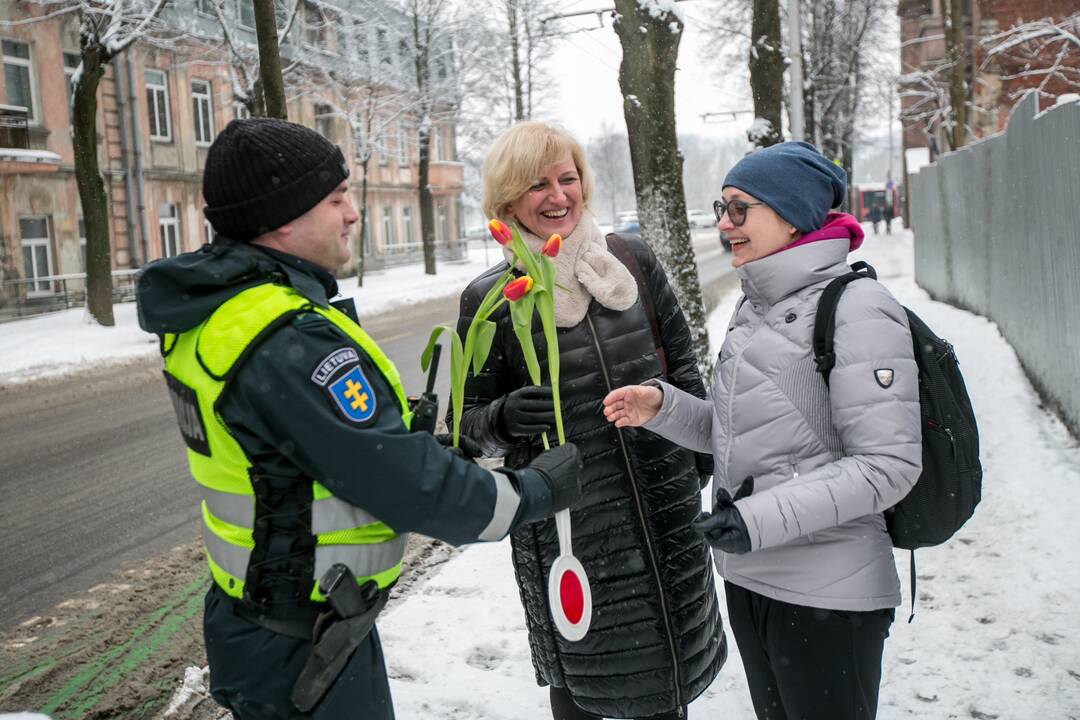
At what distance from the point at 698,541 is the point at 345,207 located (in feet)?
4.61

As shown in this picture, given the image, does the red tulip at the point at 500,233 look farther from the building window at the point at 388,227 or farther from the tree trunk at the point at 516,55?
the building window at the point at 388,227

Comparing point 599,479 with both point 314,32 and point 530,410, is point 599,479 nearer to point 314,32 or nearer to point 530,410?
point 530,410

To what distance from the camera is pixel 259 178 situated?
6.13 ft

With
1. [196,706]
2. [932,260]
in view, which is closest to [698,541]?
[196,706]

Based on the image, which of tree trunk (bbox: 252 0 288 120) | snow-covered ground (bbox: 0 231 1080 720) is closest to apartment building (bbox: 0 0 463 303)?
tree trunk (bbox: 252 0 288 120)

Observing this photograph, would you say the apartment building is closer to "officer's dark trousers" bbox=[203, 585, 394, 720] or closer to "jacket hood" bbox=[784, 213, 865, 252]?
"jacket hood" bbox=[784, 213, 865, 252]

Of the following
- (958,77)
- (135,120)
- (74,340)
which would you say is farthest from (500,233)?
(135,120)

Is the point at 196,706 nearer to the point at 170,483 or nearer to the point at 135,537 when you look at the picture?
the point at 135,537

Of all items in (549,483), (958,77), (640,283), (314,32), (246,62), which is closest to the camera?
(549,483)

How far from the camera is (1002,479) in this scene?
5.94 meters

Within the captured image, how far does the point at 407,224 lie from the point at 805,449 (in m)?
41.5

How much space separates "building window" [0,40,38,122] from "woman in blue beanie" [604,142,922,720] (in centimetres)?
2379

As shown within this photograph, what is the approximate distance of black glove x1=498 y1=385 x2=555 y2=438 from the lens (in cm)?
241

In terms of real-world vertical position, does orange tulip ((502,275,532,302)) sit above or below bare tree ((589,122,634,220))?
below
